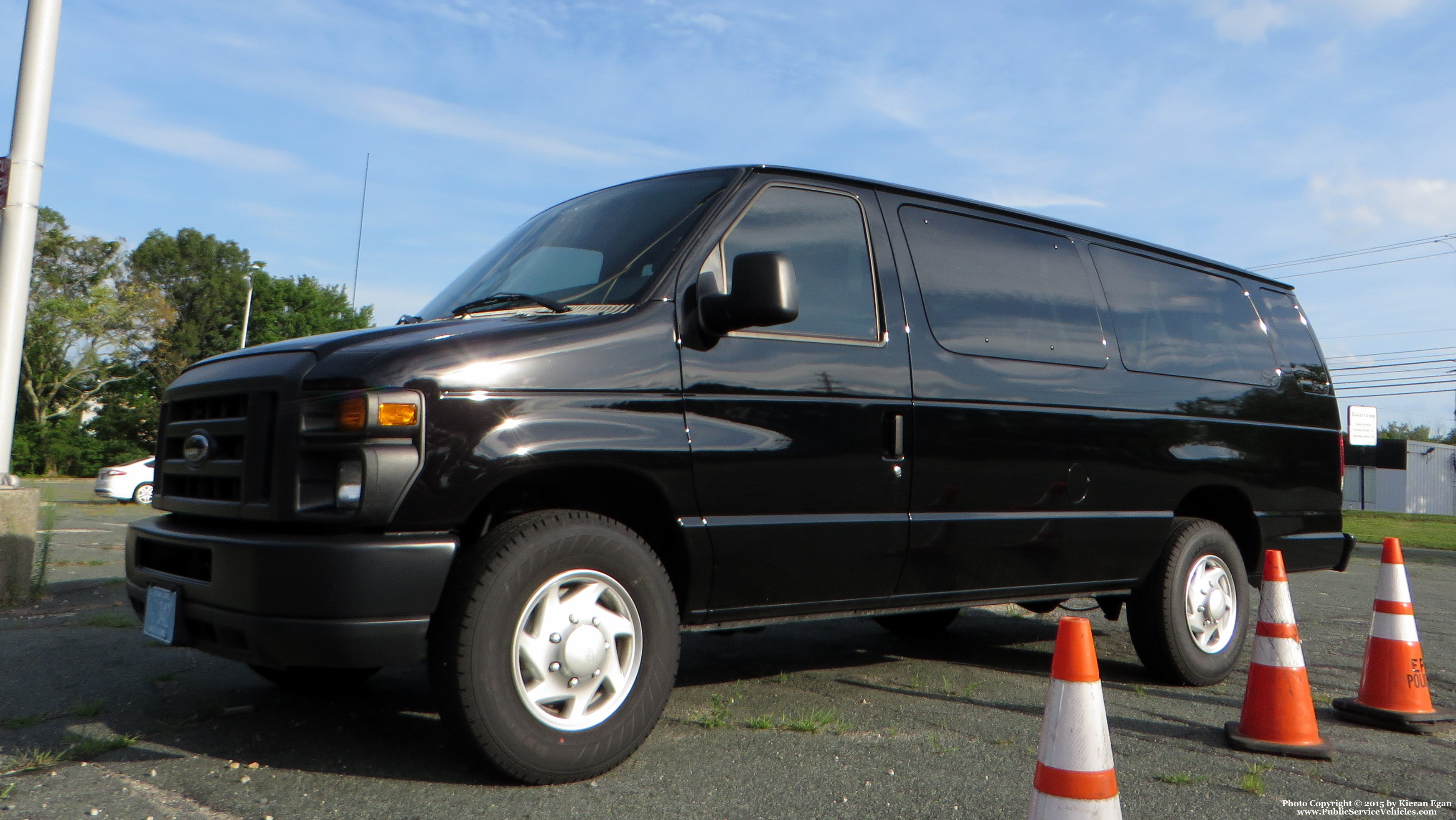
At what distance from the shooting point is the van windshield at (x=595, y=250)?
12.6 ft

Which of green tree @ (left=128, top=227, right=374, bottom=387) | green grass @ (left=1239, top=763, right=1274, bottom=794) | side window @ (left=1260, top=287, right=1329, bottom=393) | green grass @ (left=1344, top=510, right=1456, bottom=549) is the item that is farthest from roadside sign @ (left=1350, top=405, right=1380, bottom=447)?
green tree @ (left=128, top=227, right=374, bottom=387)

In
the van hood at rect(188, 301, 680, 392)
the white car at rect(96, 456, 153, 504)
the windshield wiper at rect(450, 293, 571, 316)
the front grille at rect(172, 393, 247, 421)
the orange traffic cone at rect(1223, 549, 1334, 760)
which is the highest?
the windshield wiper at rect(450, 293, 571, 316)

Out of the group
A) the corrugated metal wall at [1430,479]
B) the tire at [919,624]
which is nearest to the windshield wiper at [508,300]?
the tire at [919,624]

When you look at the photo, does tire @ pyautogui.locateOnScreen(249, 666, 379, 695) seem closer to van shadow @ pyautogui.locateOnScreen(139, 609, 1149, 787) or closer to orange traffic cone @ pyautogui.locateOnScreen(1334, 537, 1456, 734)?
van shadow @ pyautogui.locateOnScreen(139, 609, 1149, 787)

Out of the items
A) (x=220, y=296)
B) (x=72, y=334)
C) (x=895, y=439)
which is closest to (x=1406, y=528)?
(x=895, y=439)

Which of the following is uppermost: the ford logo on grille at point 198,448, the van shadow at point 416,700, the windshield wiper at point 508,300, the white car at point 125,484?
the windshield wiper at point 508,300

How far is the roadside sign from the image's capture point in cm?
2795

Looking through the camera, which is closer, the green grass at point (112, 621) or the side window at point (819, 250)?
the side window at point (819, 250)

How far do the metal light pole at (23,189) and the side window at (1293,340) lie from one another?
7.45 m

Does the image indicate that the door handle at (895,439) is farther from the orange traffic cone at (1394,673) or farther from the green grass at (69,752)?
the green grass at (69,752)

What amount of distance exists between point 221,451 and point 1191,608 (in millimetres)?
4353

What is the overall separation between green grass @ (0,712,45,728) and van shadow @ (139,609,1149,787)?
428 mm

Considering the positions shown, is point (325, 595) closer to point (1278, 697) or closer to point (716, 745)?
point (716, 745)

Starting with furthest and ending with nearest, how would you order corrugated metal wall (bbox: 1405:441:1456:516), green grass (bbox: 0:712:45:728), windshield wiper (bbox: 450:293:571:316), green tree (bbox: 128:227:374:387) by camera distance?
green tree (bbox: 128:227:374:387) → corrugated metal wall (bbox: 1405:441:1456:516) → green grass (bbox: 0:712:45:728) → windshield wiper (bbox: 450:293:571:316)
